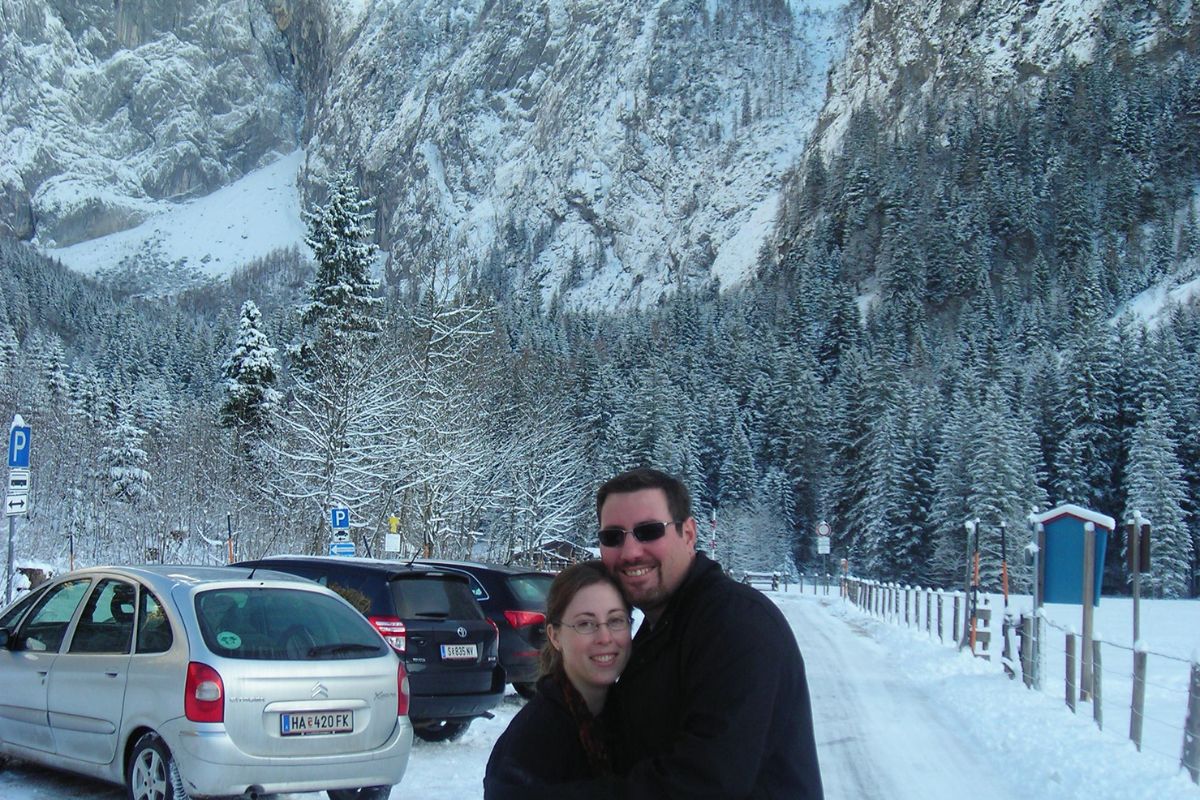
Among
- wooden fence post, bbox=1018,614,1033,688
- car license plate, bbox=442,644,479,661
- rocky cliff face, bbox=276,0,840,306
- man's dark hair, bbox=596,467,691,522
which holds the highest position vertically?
rocky cliff face, bbox=276,0,840,306

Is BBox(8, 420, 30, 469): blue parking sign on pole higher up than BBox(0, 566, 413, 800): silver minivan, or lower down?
higher up

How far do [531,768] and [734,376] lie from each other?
340 feet

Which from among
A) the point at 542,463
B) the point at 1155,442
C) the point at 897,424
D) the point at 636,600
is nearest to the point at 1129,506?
the point at 1155,442

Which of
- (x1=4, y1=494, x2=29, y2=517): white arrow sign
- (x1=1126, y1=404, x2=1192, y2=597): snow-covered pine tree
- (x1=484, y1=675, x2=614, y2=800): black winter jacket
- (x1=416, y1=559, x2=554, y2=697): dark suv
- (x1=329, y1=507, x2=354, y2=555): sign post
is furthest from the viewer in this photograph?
(x1=1126, y1=404, x2=1192, y2=597): snow-covered pine tree

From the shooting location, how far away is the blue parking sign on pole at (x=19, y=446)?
1288cm

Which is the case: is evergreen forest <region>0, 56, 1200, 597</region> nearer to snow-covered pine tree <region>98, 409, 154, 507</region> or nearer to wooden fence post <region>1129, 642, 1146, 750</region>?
snow-covered pine tree <region>98, 409, 154, 507</region>

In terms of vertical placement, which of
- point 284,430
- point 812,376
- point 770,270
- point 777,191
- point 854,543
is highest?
point 777,191

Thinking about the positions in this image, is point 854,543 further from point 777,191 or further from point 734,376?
point 777,191

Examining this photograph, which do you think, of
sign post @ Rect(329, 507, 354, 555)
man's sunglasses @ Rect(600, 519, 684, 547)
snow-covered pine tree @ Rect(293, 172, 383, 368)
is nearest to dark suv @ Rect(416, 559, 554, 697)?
sign post @ Rect(329, 507, 354, 555)

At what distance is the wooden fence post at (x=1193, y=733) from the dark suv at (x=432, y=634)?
18.0ft

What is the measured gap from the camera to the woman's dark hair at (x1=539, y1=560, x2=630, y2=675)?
123 inches

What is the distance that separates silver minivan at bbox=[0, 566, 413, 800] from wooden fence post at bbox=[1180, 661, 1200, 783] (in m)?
5.48

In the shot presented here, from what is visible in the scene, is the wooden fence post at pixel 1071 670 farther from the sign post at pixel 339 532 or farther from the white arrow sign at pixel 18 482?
the sign post at pixel 339 532

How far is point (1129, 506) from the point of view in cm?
5931
